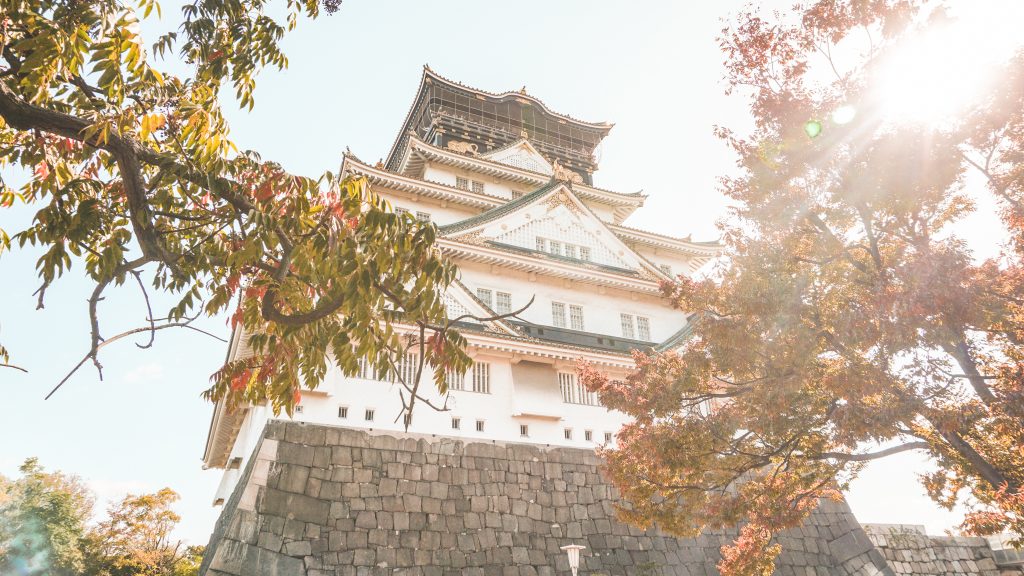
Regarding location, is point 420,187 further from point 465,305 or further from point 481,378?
point 481,378

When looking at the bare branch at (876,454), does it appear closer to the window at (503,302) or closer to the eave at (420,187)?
the window at (503,302)

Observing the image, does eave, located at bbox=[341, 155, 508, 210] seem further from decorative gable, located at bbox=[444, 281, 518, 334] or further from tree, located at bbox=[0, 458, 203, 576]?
tree, located at bbox=[0, 458, 203, 576]

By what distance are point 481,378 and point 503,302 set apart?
349cm

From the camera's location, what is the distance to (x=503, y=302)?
59.8 ft

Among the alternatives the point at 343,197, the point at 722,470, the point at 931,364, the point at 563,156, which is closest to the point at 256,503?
the point at 722,470

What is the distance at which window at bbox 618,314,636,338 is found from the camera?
1939 centimetres

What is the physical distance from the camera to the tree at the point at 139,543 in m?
24.1

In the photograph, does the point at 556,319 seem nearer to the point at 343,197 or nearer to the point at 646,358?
the point at 646,358

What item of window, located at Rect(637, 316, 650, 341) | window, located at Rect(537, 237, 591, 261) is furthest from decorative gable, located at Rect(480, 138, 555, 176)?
window, located at Rect(637, 316, 650, 341)

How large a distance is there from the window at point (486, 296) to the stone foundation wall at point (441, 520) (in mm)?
4882

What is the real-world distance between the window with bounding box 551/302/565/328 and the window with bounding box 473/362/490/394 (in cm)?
370

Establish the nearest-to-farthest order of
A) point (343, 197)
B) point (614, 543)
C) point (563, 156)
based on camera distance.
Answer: point (343, 197)
point (614, 543)
point (563, 156)

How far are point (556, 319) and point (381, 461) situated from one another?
24.9 ft

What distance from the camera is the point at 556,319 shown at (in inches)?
734
